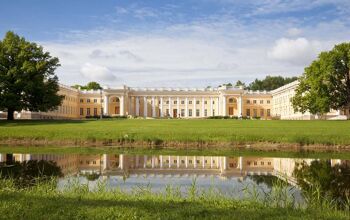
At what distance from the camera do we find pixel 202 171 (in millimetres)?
20953

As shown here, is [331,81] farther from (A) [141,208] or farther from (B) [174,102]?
(B) [174,102]

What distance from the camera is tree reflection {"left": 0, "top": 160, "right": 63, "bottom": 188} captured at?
1650 centimetres

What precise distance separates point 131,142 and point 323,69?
3152cm

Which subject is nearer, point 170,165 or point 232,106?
point 170,165

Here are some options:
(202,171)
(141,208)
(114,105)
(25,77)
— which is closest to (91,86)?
(114,105)

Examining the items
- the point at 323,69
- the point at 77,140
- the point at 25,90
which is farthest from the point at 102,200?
the point at 323,69

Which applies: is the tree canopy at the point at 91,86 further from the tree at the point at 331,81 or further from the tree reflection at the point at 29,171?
the tree reflection at the point at 29,171

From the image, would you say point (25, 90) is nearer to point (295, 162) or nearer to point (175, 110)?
point (295, 162)

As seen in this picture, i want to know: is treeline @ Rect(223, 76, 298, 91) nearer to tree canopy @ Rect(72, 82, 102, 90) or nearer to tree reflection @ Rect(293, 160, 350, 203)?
tree canopy @ Rect(72, 82, 102, 90)

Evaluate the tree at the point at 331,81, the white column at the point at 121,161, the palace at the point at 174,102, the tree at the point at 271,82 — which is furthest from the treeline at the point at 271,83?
the white column at the point at 121,161

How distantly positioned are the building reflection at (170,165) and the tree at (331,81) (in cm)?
3192

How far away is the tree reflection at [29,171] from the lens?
16.5 metres

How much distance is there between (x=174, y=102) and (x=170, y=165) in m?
87.7

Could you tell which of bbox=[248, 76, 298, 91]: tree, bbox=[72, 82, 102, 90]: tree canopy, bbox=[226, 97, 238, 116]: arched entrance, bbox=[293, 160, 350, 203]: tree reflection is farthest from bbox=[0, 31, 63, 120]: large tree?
bbox=[248, 76, 298, 91]: tree
